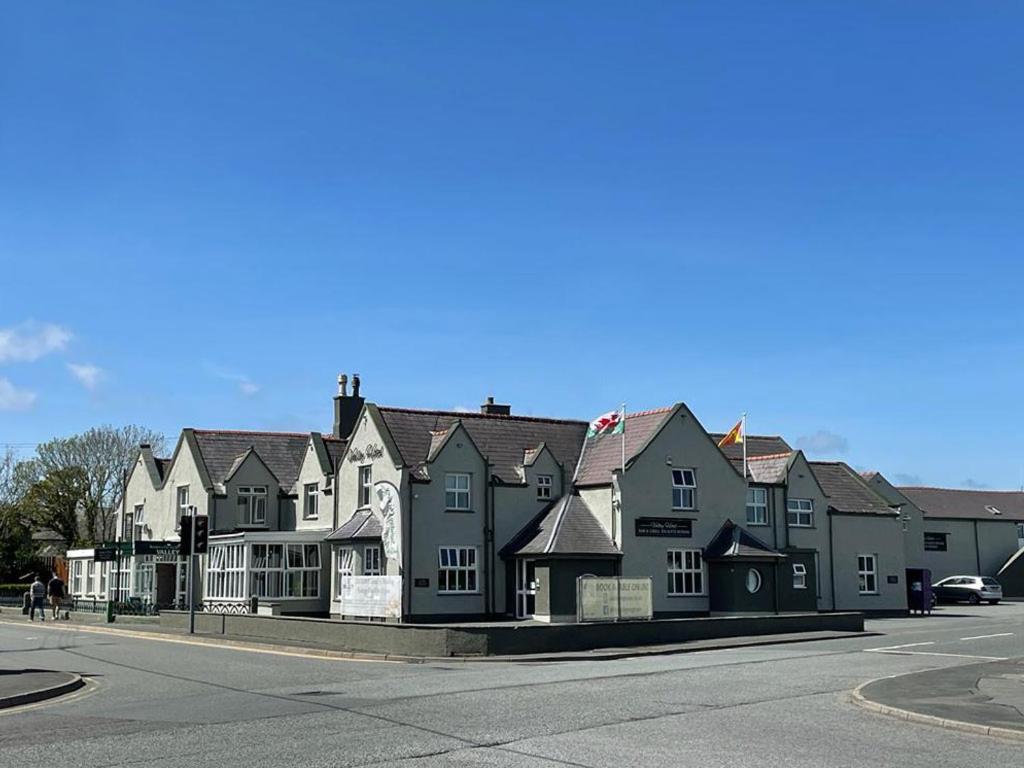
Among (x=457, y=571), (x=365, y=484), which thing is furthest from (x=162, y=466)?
(x=457, y=571)

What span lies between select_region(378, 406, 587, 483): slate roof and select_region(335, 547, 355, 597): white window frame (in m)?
4.36

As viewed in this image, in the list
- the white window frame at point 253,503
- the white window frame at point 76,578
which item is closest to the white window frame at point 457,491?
the white window frame at point 253,503

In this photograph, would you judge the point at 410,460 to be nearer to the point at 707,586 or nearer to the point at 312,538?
the point at 312,538

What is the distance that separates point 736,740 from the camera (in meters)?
13.0

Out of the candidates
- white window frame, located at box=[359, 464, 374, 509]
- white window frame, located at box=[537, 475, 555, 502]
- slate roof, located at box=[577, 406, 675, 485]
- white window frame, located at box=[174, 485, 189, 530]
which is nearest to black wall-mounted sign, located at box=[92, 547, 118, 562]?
white window frame, located at box=[174, 485, 189, 530]

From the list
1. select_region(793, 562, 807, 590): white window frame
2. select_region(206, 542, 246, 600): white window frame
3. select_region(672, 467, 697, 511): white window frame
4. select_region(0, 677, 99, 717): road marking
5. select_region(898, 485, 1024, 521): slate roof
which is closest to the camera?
select_region(0, 677, 99, 717): road marking

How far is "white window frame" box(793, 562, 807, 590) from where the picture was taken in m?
42.7

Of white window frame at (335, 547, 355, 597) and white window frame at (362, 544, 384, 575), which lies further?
white window frame at (335, 547, 355, 597)

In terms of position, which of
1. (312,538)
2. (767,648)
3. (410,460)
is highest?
(410,460)

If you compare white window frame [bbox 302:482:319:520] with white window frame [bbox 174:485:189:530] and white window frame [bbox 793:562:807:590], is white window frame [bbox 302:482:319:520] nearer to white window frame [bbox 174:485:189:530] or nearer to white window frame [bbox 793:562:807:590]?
white window frame [bbox 174:485:189:530]

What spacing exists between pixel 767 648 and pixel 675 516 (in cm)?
1323

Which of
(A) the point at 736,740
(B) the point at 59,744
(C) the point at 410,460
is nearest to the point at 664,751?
(A) the point at 736,740

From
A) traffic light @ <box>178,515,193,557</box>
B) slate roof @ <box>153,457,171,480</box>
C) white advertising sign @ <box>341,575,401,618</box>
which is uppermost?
slate roof @ <box>153,457,171,480</box>

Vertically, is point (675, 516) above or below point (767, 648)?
above
